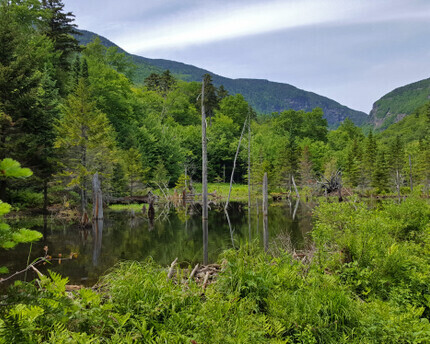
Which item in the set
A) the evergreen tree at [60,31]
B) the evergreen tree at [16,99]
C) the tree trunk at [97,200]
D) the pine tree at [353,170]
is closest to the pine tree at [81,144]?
the tree trunk at [97,200]

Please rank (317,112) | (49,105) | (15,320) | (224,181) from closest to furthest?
(15,320) < (49,105) < (224,181) < (317,112)

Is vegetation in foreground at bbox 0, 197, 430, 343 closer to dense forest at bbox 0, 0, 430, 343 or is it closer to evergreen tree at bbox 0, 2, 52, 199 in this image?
dense forest at bbox 0, 0, 430, 343

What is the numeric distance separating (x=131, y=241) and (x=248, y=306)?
1088 centimetres

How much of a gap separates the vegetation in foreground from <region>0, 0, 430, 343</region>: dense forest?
0.02 meters

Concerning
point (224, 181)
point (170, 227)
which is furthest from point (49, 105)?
point (224, 181)

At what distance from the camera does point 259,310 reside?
468cm

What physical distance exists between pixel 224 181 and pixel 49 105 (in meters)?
34.8

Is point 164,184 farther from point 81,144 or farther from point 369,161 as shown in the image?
point 369,161

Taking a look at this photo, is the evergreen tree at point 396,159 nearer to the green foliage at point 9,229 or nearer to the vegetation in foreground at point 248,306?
the vegetation in foreground at point 248,306

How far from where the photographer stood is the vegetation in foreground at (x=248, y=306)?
10.0 feet

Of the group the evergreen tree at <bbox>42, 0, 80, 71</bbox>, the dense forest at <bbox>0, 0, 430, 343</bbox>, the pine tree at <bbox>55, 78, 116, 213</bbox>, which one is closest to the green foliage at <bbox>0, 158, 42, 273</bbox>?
the dense forest at <bbox>0, 0, 430, 343</bbox>

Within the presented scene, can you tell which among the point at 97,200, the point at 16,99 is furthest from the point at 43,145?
the point at 97,200

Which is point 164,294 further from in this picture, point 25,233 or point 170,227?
point 170,227

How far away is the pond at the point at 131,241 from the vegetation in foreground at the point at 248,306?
6.05 ft
